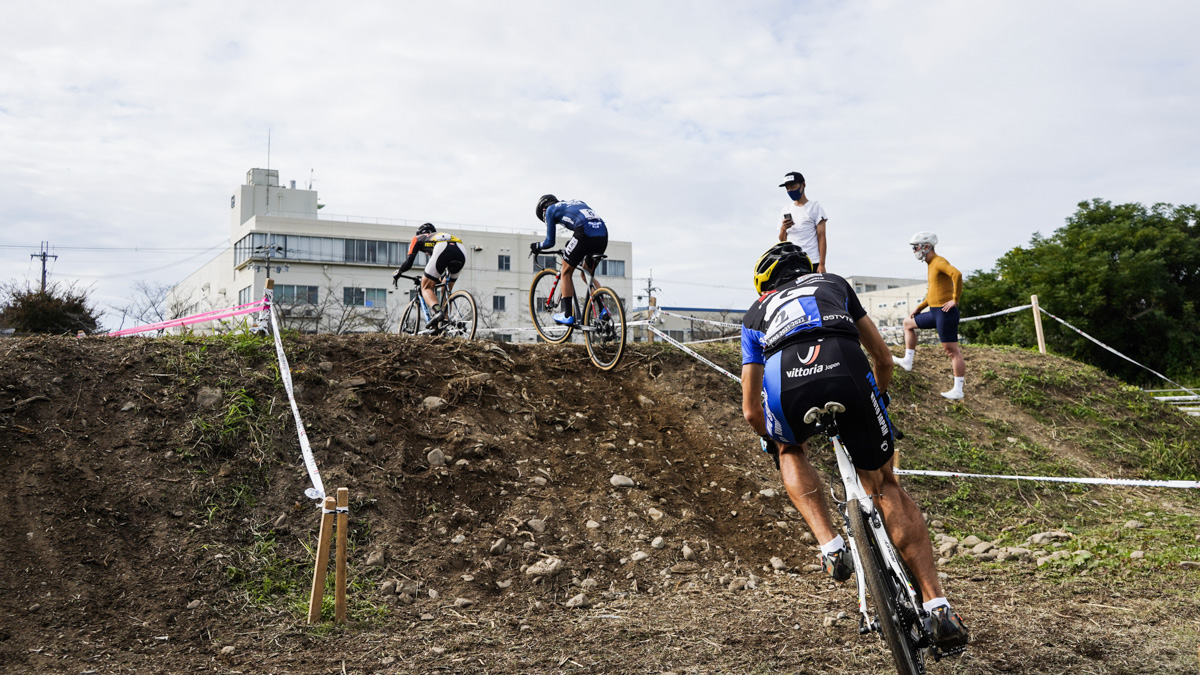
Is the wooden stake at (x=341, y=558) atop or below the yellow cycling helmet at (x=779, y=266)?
below

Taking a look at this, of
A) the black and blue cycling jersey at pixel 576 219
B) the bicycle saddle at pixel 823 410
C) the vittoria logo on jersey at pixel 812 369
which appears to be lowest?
the bicycle saddle at pixel 823 410

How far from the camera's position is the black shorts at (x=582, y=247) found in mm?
8719

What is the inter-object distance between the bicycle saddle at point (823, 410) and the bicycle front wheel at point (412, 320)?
8.14 meters

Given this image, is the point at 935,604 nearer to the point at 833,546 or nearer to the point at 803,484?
the point at 833,546

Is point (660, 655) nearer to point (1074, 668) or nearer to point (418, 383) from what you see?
point (1074, 668)

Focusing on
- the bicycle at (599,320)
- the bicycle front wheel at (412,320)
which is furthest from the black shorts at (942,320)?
the bicycle front wheel at (412,320)

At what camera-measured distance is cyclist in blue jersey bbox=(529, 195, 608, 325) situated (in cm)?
873

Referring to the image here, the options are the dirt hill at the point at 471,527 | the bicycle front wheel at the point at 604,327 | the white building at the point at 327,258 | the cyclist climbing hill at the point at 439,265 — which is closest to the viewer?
the dirt hill at the point at 471,527

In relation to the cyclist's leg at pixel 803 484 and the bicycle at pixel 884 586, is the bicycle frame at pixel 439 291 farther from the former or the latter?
the bicycle at pixel 884 586

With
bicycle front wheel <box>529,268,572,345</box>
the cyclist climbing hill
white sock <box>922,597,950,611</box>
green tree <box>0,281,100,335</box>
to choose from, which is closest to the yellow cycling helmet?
white sock <box>922,597,950,611</box>

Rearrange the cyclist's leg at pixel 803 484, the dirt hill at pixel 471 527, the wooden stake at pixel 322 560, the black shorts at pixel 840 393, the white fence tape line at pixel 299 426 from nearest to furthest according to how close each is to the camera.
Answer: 1. the black shorts at pixel 840 393
2. the cyclist's leg at pixel 803 484
3. the dirt hill at pixel 471 527
4. the wooden stake at pixel 322 560
5. the white fence tape line at pixel 299 426

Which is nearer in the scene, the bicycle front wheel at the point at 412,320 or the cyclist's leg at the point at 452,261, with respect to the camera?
the cyclist's leg at the point at 452,261

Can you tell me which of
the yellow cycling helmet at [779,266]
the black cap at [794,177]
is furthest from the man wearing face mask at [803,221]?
the yellow cycling helmet at [779,266]

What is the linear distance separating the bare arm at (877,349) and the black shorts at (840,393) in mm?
378
